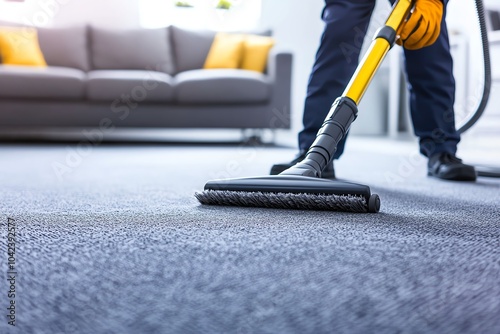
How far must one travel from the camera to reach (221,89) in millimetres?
3115

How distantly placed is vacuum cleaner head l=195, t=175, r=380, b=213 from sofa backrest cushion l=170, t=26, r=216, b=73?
2.89 meters

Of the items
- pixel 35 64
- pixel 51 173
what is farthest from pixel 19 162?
pixel 35 64

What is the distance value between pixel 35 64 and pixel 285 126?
1454 mm

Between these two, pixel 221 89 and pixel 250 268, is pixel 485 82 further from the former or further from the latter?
pixel 221 89

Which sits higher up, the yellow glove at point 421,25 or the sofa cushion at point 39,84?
the yellow glove at point 421,25

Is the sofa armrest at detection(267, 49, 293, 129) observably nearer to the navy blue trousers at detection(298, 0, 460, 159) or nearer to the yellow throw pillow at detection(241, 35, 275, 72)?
the yellow throw pillow at detection(241, 35, 275, 72)

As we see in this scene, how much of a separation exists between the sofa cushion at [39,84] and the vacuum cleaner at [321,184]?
235 cm

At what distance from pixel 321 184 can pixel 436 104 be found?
2.54ft

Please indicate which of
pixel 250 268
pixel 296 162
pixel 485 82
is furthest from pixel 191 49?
pixel 250 268

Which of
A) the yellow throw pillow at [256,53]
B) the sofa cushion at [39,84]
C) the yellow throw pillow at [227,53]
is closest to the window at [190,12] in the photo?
the yellow throw pillow at [227,53]

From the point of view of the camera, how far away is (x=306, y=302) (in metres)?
0.44

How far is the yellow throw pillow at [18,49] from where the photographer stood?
336 cm

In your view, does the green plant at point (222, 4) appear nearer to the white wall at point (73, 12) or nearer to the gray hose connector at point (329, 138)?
the white wall at point (73, 12)

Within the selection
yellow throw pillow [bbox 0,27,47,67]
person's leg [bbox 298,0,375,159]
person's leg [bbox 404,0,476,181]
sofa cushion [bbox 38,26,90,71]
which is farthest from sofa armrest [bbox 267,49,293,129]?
person's leg [bbox 298,0,375,159]
